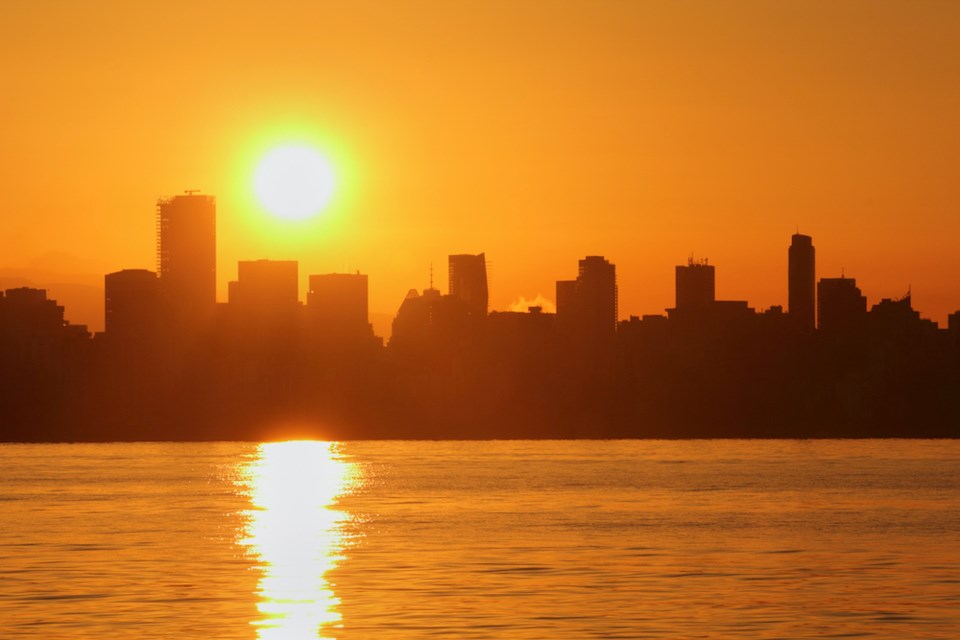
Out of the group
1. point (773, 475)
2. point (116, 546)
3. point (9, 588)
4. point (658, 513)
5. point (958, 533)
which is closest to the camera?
point (9, 588)

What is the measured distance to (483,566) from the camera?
249 ft

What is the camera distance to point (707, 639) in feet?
172

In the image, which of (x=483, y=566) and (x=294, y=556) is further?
(x=294, y=556)

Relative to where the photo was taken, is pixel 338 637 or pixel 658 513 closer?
pixel 338 637

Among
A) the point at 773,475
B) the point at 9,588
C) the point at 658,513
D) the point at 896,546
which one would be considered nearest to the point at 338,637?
the point at 9,588

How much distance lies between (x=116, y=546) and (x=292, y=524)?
23861mm

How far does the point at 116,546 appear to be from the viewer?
8731 centimetres

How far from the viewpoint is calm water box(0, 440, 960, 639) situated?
→ 2215 inches

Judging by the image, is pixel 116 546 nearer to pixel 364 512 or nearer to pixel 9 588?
pixel 9 588

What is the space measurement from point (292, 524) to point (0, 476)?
309ft

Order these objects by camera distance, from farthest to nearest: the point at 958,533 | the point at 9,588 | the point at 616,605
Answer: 1. the point at 958,533
2. the point at 9,588
3. the point at 616,605

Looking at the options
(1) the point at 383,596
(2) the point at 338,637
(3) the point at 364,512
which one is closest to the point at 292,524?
(3) the point at 364,512

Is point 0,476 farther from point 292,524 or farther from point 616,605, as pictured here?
point 616,605

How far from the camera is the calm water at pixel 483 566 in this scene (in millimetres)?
56250
